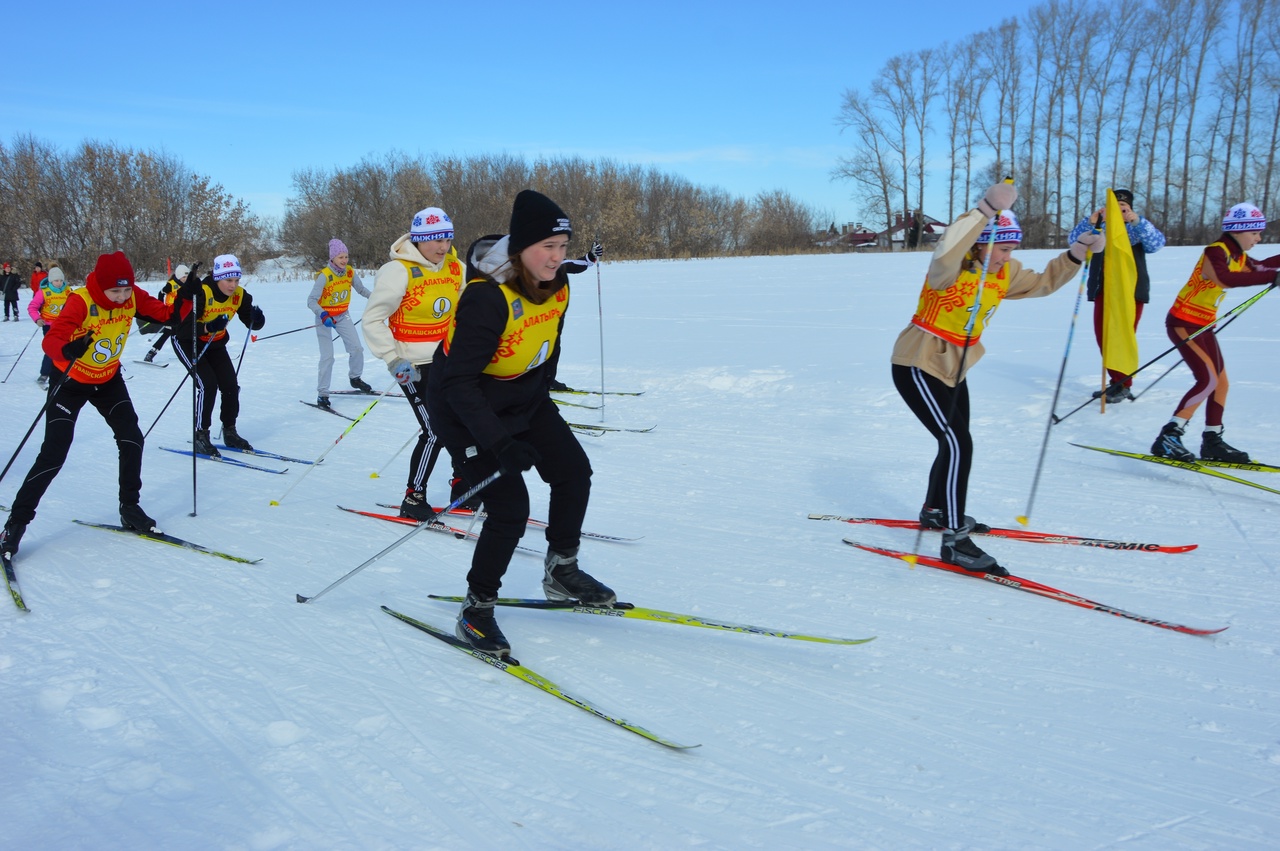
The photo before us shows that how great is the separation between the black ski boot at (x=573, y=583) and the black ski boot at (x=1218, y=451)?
4.83 m

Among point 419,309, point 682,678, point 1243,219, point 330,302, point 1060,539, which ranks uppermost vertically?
point 1243,219

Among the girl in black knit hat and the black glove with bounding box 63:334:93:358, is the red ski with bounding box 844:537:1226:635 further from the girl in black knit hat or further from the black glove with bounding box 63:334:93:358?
the black glove with bounding box 63:334:93:358

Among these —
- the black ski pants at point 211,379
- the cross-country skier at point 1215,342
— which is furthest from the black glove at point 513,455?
the black ski pants at point 211,379

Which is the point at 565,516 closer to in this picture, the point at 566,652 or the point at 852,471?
the point at 566,652

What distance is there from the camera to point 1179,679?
2936mm

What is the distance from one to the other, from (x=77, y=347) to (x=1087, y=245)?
5.63 meters

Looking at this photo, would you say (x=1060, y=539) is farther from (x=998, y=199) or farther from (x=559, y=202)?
(x=559, y=202)

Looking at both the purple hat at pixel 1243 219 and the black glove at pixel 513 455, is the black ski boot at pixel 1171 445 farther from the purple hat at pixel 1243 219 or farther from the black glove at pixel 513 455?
the black glove at pixel 513 455

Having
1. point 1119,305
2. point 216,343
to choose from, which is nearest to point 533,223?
point 1119,305

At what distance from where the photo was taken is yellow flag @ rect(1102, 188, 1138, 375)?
5.52 metres

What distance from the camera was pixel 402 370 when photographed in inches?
189

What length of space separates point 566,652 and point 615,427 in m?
4.72

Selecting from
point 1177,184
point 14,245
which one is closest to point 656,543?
point 1177,184

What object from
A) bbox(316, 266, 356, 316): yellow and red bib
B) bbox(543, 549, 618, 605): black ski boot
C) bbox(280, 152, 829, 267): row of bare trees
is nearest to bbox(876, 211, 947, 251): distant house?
bbox(280, 152, 829, 267): row of bare trees
